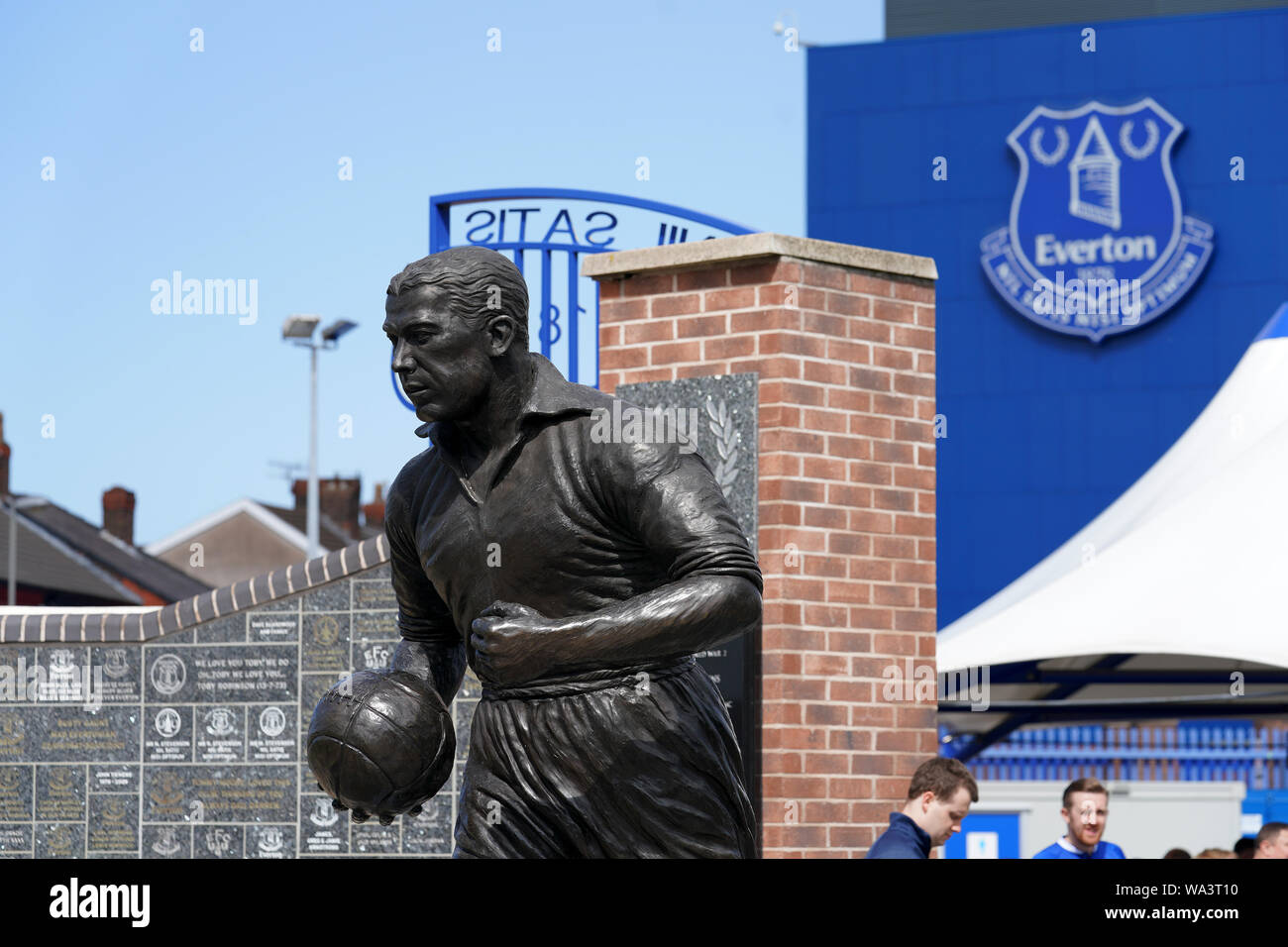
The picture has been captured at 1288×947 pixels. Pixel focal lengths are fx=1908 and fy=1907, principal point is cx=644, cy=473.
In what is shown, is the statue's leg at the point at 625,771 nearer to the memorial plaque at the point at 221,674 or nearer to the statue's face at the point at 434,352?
the statue's face at the point at 434,352

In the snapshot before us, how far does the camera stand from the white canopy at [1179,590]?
786 centimetres

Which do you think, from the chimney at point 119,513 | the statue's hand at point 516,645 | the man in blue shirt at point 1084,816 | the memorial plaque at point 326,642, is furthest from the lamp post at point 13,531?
the statue's hand at point 516,645

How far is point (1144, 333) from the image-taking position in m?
26.1

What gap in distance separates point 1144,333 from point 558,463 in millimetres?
23850

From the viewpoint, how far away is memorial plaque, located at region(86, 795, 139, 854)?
8.21 metres

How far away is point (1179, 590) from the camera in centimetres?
818

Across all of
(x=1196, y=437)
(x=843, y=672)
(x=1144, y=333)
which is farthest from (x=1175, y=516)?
(x=1144, y=333)

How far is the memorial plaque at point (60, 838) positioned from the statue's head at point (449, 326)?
5.58 metres

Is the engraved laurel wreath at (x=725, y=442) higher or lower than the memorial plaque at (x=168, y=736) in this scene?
higher

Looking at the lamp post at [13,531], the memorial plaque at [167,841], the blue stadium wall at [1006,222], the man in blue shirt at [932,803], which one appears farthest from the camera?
the lamp post at [13,531]

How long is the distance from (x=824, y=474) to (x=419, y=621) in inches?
138

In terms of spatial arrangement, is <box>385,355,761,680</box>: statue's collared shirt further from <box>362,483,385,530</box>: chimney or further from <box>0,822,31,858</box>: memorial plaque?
<box>362,483,385,530</box>: chimney

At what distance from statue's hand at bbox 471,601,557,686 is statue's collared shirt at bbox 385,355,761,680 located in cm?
24
